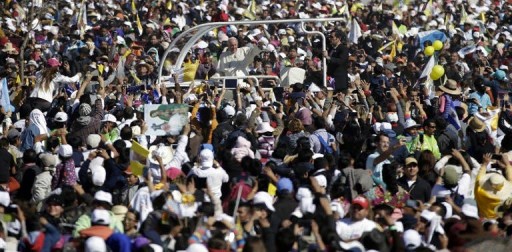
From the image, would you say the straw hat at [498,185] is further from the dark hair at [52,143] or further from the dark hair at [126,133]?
the dark hair at [52,143]

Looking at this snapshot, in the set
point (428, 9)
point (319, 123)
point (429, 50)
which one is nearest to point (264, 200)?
point (319, 123)

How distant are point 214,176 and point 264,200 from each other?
1718mm

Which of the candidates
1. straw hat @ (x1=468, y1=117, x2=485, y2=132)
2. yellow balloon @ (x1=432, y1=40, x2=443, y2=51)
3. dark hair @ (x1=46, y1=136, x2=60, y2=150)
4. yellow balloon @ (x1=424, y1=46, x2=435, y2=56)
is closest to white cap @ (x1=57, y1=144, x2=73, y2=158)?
dark hair @ (x1=46, y1=136, x2=60, y2=150)

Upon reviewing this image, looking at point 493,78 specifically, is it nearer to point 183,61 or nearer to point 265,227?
point 183,61

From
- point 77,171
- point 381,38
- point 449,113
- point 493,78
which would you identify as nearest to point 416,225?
point 77,171

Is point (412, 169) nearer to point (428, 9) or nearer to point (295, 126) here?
point (295, 126)

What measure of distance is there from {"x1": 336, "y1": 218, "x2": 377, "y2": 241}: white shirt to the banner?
4.59 meters

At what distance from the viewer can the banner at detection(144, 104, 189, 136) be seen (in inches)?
757

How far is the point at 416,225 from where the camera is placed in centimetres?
1499

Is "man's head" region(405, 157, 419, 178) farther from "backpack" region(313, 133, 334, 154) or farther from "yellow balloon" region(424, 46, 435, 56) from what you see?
"yellow balloon" region(424, 46, 435, 56)

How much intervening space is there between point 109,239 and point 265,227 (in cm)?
144

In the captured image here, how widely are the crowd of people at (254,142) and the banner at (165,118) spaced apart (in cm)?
7

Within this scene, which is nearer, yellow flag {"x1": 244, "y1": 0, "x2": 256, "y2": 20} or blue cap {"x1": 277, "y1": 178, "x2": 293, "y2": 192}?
blue cap {"x1": 277, "y1": 178, "x2": 293, "y2": 192}

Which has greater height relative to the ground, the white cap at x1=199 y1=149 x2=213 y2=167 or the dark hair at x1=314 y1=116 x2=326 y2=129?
the white cap at x1=199 y1=149 x2=213 y2=167
